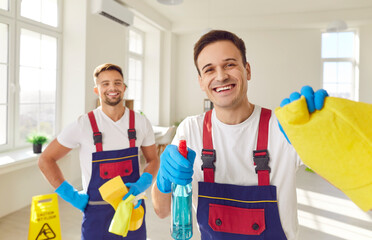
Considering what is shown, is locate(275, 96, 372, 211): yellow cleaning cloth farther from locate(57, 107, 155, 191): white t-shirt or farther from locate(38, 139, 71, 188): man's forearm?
locate(38, 139, 71, 188): man's forearm

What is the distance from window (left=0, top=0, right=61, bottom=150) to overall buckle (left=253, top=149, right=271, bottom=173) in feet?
11.3

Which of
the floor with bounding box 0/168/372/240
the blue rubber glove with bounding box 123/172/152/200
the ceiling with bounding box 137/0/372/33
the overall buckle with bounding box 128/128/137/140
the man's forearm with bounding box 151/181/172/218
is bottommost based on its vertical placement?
the floor with bounding box 0/168/372/240

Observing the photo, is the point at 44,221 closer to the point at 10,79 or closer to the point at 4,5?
the point at 10,79

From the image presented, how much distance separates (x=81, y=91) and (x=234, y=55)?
3.59 metres

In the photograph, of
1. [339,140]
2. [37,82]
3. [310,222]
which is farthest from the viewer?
[37,82]

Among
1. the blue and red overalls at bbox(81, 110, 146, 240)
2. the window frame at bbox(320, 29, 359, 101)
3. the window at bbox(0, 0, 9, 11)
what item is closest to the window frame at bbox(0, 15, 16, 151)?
the window at bbox(0, 0, 9, 11)

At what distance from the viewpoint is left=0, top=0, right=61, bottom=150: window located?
11.0 feet

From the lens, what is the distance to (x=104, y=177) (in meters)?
1.68

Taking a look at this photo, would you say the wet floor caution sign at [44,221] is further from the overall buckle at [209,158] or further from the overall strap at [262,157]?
the overall strap at [262,157]

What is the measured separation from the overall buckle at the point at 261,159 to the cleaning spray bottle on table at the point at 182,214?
0.27 metres

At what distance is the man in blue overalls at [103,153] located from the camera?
161cm

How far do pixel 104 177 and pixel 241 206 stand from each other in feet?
3.27

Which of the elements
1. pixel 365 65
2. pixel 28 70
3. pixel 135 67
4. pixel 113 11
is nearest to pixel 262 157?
pixel 28 70

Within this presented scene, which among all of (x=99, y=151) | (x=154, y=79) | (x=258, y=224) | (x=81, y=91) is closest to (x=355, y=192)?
(x=258, y=224)
